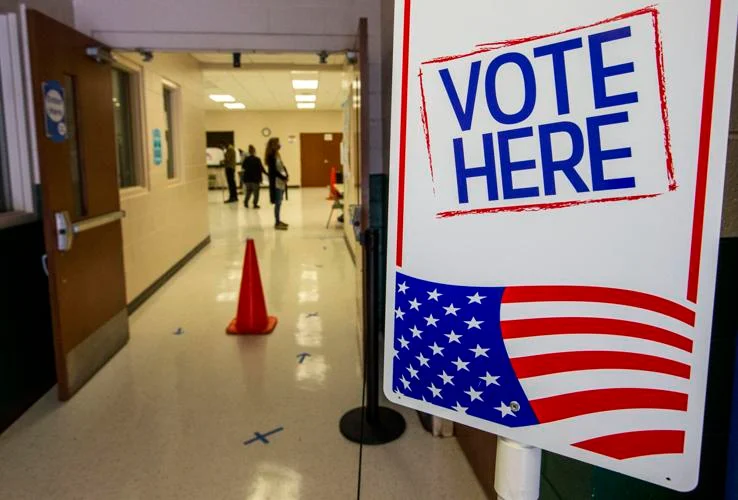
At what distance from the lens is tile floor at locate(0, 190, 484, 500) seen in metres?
2.29

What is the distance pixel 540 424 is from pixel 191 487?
1946 mm

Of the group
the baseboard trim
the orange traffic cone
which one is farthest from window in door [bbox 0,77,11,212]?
the baseboard trim

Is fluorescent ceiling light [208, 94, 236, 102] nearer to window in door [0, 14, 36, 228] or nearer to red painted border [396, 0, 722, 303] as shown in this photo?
window in door [0, 14, 36, 228]

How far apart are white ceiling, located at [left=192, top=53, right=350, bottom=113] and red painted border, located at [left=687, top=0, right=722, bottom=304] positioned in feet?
13.6

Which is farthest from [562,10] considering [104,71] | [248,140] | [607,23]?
[248,140]

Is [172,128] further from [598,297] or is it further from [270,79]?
[598,297]

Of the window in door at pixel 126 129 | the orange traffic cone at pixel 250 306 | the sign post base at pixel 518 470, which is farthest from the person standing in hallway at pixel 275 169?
the sign post base at pixel 518 470

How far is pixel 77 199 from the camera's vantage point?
10.8 ft

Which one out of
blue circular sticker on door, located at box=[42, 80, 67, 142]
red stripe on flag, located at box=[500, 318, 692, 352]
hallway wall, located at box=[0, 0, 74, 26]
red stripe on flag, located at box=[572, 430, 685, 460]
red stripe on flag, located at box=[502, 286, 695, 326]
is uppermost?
hallway wall, located at box=[0, 0, 74, 26]

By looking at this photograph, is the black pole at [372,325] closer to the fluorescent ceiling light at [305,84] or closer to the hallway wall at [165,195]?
the hallway wall at [165,195]

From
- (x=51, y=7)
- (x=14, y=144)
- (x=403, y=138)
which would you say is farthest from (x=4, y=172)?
(x=403, y=138)

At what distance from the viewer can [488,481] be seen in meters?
2.18

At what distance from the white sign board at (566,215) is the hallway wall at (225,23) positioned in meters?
2.96

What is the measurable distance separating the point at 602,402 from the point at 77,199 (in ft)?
10.9
